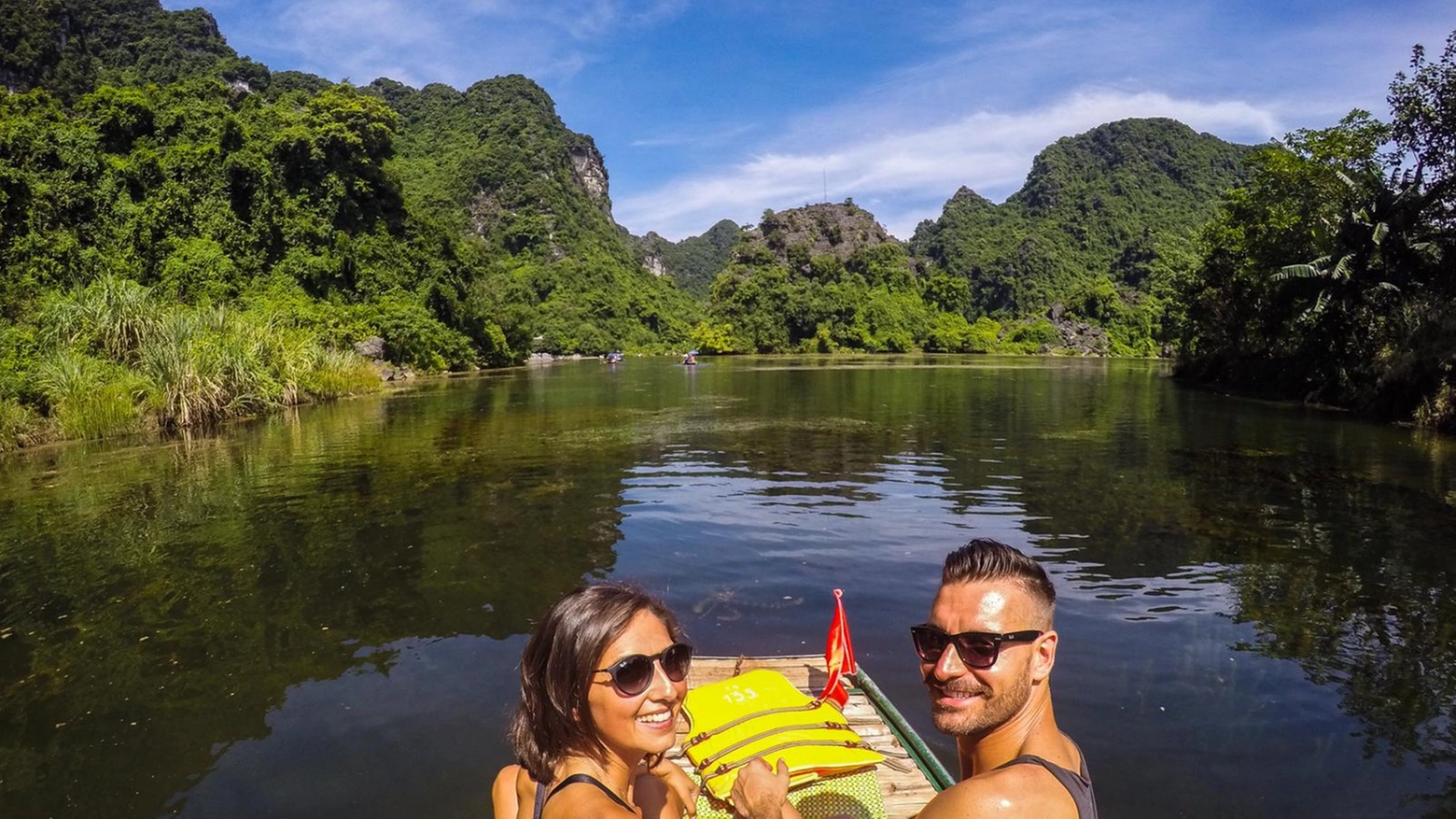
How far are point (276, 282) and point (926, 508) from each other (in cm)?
4952

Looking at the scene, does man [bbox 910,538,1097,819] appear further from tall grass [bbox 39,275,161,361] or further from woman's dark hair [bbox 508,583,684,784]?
tall grass [bbox 39,275,161,361]

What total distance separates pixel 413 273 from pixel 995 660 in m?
64.0

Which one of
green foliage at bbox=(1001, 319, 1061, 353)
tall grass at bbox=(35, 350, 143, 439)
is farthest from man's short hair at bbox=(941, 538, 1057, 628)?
green foliage at bbox=(1001, 319, 1061, 353)

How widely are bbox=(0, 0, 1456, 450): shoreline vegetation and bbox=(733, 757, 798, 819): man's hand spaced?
909 inches

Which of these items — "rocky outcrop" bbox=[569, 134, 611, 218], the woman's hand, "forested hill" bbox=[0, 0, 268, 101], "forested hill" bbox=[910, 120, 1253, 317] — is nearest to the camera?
the woman's hand

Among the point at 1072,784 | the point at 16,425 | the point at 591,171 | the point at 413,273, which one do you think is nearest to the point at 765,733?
the point at 1072,784

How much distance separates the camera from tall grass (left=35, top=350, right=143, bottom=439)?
20.0m

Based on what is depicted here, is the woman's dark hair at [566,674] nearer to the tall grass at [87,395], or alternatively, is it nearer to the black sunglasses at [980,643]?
the black sunglasses at [980,643]

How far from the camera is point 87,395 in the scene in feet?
67.2

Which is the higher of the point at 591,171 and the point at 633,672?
the point at 591,171

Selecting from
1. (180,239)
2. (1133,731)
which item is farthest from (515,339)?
(1133,731)

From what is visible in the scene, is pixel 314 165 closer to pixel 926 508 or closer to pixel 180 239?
pixel 180 239

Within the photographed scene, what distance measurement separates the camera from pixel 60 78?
233ft

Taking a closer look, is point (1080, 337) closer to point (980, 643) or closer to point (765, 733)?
point (765, 733)
